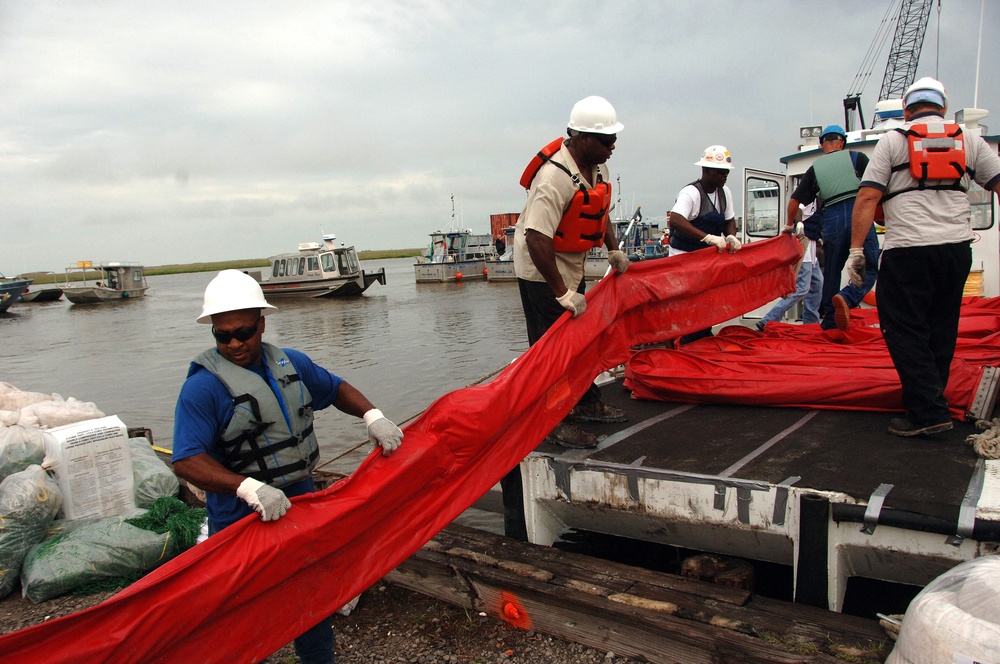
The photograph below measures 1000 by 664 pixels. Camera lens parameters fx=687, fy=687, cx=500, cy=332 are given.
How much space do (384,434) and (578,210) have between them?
1847 millimetres

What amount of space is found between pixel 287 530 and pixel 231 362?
0.67m

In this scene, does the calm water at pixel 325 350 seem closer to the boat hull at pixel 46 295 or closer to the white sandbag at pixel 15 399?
the white sandbag at pixel 15 399

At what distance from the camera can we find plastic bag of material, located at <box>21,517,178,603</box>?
4.29 m

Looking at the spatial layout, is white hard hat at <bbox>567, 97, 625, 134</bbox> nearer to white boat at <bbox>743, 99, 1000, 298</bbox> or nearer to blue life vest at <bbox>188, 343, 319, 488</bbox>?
blue life vest at <bbox>188, 343, 319, 488</bbox>

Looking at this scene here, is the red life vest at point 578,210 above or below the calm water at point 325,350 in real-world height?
above

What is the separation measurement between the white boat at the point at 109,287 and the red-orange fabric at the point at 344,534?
50.3 m

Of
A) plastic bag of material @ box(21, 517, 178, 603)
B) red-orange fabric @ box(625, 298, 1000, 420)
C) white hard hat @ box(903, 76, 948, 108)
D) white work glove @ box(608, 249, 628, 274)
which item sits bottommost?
plastic bag of material @ box(21, 517, 178, 603)

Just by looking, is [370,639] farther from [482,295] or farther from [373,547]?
[482,295]

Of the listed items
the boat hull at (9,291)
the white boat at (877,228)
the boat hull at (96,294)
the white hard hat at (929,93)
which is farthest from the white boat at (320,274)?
the white hard hat at (929,93)

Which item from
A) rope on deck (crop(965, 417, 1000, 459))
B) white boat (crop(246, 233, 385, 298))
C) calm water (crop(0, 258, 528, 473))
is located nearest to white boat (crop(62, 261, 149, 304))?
calm water (crop(0, 258, 528, 473))

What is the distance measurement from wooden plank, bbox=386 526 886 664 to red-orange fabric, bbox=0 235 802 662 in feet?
1.66

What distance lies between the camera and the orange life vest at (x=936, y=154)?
3486 mm

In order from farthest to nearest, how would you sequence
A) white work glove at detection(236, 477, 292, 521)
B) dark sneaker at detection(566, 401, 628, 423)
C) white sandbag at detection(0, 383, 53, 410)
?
white sandbag at detection(0, 383, 53, 410)
dark sneaker at detection(566, 401, 628, 423)
white work glove at detection(236, 477, 292, 521)

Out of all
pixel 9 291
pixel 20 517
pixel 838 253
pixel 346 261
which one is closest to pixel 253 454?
pixel 20 517
